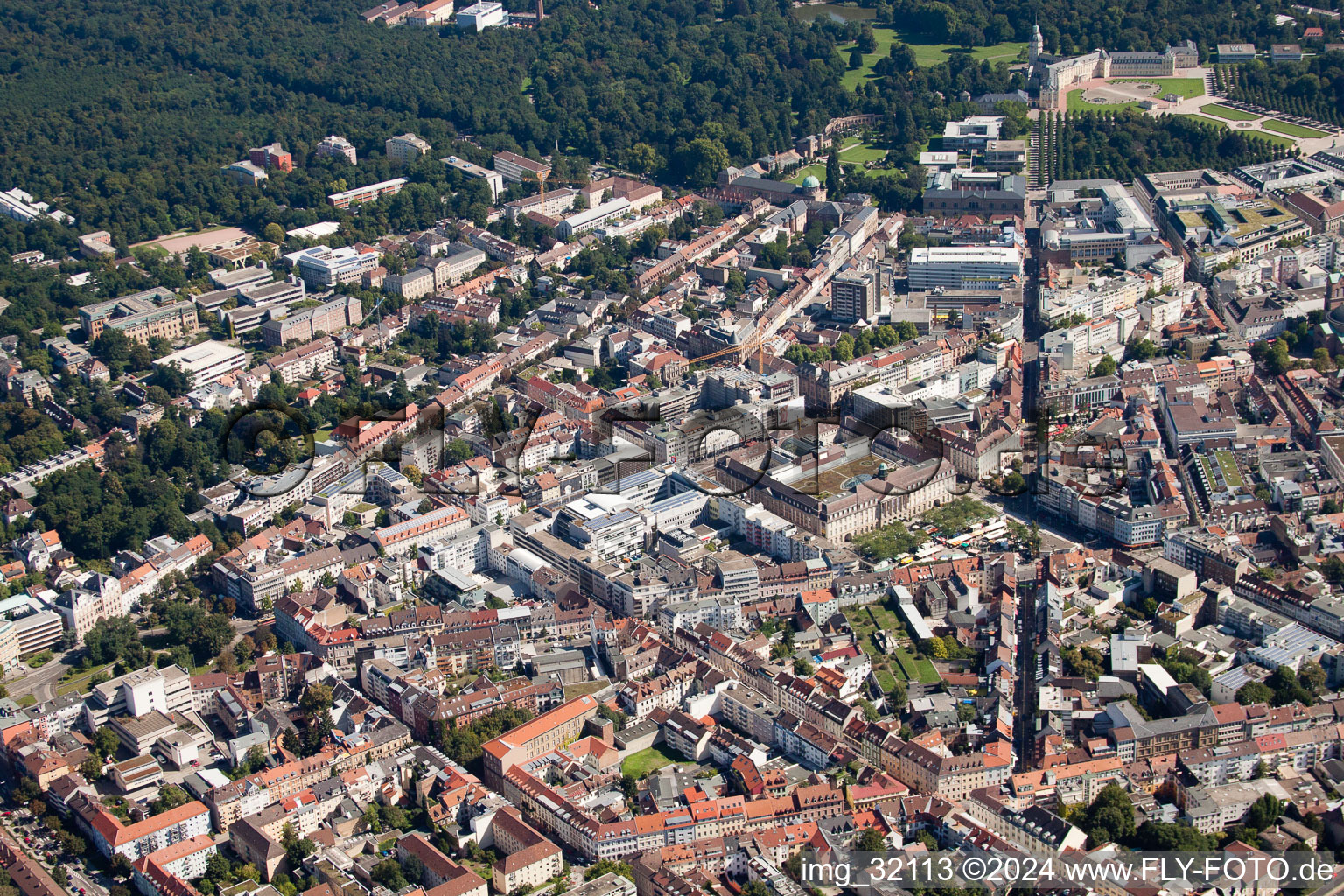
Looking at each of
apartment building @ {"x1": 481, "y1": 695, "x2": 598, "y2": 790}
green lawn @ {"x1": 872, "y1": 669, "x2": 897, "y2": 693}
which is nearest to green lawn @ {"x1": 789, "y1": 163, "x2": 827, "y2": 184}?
green lawn @ {"x1": 872, "y1": 669, "x2": 897, "y2": 693}

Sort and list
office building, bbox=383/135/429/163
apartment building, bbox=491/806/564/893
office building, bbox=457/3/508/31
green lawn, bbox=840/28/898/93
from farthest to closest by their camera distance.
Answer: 1. office building, bbox=457/3/508/31
2. green lawn, bbox=840/28/898/93
3. office building, bbox=383/135/429/163
4. apartment building, bbox=491/806/564/893

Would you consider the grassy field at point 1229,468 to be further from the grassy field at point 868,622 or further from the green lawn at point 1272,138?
the green lawn at point 1272,138

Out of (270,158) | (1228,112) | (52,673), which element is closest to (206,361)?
(52,673)

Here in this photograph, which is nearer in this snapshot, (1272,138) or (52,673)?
(52,673)

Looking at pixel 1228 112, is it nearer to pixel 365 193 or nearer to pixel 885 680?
pixel 365 193

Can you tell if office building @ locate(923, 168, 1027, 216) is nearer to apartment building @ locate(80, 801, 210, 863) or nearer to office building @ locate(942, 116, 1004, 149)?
office building @ locate(942, 116, 1004, 149)

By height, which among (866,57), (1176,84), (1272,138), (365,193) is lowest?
(1272,138)

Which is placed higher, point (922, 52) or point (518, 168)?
point (922, 52)

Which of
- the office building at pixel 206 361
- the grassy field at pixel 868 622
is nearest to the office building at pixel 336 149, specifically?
the office building at pixel 206 361

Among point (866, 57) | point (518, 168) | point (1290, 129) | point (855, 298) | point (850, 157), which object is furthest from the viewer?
point (866, 57)
